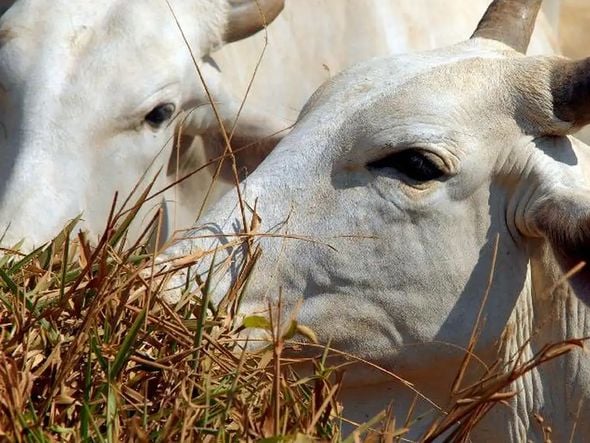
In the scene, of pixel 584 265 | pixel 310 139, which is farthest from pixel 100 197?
pixel 584 265

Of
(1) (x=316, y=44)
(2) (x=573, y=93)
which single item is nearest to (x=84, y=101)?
(1) (x=316, y=44)

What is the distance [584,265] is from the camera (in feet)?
11.0

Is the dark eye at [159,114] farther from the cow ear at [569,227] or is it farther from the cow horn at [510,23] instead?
the cow ear at [569,227]

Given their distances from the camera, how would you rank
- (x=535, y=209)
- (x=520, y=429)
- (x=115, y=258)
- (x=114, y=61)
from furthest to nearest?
(x=114, y=61)
(x=520, y=429)
(x=535, y=209)
(x=115, y=258)

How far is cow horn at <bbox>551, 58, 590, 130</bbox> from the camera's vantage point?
11.9ft

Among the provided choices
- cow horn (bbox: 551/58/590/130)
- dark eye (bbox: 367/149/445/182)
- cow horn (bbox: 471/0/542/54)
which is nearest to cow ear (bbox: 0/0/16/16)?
cow horn (bbox: 471/0/542/54)

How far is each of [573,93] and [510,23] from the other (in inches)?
23.9

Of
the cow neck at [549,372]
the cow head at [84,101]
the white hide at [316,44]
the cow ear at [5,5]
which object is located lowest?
the white hide at [316,44]

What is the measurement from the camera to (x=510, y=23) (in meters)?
4.18

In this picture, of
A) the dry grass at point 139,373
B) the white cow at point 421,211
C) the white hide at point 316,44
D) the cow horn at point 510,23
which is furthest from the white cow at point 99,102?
the dry grass at point 139,373

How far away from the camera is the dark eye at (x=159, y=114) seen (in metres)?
5.15

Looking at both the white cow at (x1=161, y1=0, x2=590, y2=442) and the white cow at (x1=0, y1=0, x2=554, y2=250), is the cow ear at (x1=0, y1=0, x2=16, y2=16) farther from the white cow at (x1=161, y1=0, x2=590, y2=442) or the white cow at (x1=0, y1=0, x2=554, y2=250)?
the white cow at (x1=161, y1=0, x2=590, y2=442)

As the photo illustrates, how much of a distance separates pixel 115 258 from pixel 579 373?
131 cm

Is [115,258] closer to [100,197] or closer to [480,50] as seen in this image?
[480,50]
